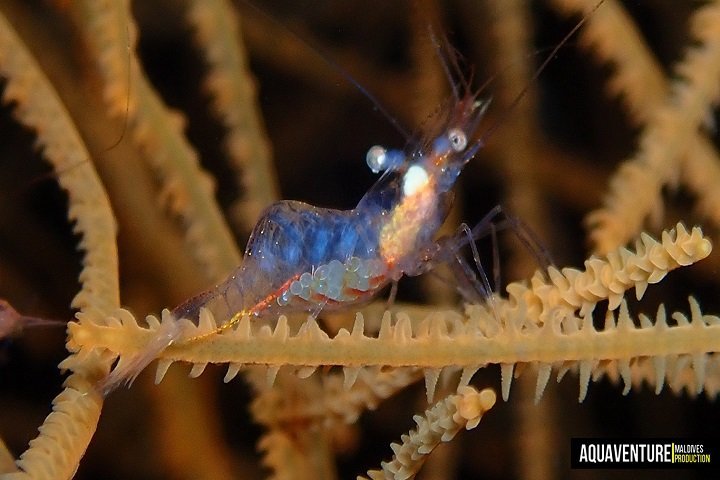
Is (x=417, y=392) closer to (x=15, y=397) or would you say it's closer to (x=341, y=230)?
(x=341, y=230)

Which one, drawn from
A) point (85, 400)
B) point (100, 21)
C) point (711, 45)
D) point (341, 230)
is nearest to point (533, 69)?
point (711, 45)

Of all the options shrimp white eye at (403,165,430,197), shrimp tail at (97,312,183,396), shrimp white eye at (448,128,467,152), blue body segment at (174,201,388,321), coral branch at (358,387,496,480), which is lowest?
coral branch at (358,387,496,480)

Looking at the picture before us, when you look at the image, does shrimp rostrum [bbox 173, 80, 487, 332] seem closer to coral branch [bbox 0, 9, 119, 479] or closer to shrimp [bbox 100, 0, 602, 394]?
shrimp [bbox 100, 0, 602, 394]

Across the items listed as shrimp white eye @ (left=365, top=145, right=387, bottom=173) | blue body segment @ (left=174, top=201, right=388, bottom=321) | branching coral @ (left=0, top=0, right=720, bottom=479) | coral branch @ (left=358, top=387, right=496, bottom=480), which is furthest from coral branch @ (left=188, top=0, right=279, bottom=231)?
coral branch @ (left=358, top=387, right=496, bottom=480)

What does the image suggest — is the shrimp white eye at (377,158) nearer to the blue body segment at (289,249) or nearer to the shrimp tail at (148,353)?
the blue body segment at (289,249)

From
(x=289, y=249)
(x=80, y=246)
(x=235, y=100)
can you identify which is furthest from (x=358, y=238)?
(x=80, y=246)

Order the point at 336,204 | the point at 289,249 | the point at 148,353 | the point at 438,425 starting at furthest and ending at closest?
1. the point at 336,204
2. the point at 289,249
3. the point at 148,353
4. the point at 438,425

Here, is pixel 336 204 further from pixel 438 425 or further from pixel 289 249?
pixel 438 425

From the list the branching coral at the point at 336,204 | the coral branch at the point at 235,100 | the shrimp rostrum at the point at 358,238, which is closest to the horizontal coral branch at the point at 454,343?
the branching coral at the point at 336,204
